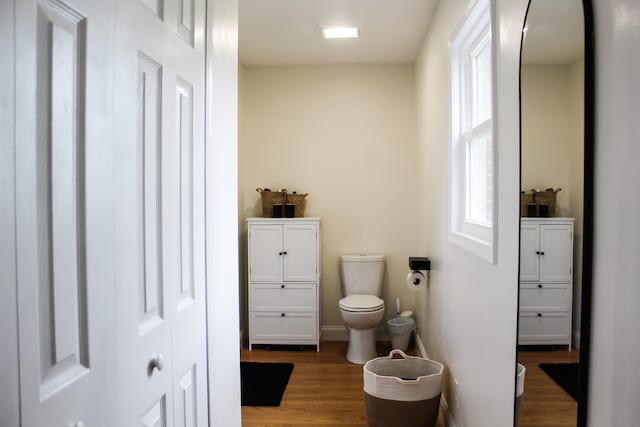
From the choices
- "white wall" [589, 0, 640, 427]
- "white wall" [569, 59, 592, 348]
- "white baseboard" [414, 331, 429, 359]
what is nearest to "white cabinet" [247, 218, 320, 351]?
"white baseboard" [414, 331, 429, 359]

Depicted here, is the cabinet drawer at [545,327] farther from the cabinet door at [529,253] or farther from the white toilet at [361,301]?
the white toilet at [361,301]

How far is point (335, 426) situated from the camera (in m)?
2.53

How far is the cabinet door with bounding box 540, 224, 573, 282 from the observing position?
104cm

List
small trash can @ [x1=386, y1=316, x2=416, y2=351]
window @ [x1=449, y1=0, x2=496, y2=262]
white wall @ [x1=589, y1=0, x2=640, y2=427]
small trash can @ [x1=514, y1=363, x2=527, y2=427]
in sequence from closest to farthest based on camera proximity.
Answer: white wall @ [x1=589, y1=0, x2=640, y2=427] → small trash can @ [x1=514, y1=363, x2=527, y2=427] → window @ [x1=449, y1=0, x2=496, y2=262] → small trash can @ [x1=386, y1=316, x2=416, y2=351]

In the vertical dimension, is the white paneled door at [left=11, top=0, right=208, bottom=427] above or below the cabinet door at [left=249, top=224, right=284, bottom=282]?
above

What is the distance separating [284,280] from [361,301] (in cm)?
74

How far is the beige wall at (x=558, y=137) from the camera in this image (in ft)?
3.23

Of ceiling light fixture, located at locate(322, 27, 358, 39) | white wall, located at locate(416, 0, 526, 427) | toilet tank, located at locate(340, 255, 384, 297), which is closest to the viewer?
white wall, located at locate(416, 0, 526, 427)

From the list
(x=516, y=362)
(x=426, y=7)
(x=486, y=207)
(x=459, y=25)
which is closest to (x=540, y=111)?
(x=516, y=362)

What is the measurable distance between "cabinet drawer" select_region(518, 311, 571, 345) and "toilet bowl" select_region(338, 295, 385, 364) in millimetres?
2196

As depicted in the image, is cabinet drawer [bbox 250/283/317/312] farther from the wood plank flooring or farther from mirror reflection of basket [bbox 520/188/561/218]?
mirror reflection of basket [bbox 520/188/561/218]

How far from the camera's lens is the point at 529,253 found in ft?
4.12

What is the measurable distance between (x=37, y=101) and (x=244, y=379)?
2.92 meters

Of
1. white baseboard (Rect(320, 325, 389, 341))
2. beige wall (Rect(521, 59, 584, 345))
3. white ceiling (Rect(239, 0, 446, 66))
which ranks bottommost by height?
white baseboard (Rect(320, 325, 389, 341))
